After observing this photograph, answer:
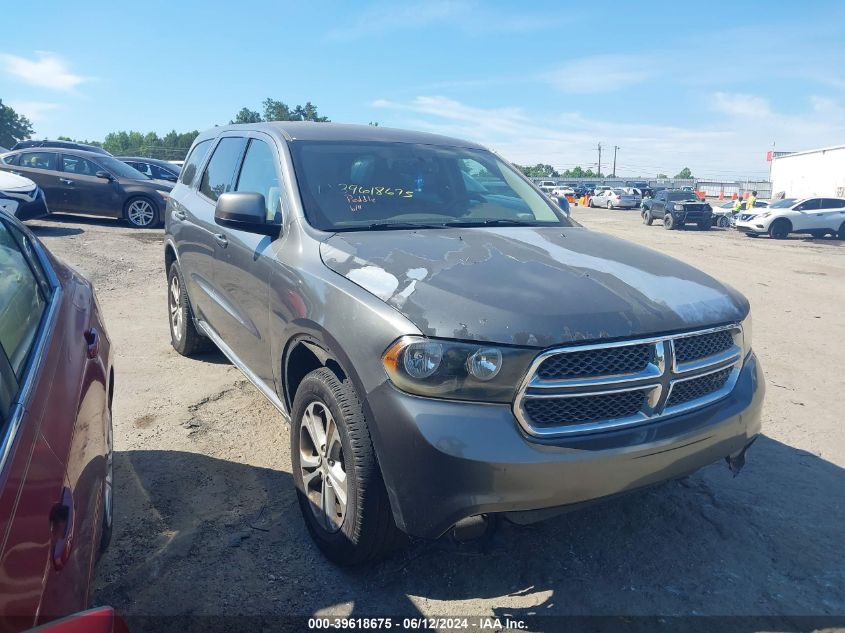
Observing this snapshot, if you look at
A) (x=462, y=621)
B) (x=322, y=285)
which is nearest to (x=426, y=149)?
(x=322, y=285)

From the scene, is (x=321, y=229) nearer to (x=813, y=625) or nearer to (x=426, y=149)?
(x=426, y=149)

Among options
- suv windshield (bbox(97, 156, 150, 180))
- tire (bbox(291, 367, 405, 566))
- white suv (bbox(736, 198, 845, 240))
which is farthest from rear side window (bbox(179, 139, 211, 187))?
white suv (bbox(736, 198, 845, 240))

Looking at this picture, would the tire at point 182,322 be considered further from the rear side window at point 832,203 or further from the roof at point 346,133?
the rear side window at point 832,203

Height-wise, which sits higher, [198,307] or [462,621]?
[198,307]

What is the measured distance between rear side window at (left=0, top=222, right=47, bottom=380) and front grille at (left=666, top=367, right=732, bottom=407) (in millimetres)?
2282

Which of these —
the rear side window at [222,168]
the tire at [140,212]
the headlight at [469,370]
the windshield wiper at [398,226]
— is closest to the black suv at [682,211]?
the tire at [140,212]

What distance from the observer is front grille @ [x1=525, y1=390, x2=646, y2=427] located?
230 cm

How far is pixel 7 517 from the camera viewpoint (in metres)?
1.41

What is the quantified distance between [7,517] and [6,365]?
0.57 m

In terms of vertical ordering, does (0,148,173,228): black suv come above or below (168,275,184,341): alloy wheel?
above

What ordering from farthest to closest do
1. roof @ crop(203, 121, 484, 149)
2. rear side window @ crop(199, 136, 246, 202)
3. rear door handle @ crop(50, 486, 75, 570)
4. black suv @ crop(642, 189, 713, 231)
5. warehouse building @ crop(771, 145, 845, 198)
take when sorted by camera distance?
1. warehouse building @ crop(771, 145, 845, 198)
2. black suv @ crop(642, 189, 713, 231)
3. rear side window @ crop(199, 136, 246, 202)
4. roof @ crop(203, 121, 484, 149)
5. rear door handle @ crop(50, 486, 75, 570)

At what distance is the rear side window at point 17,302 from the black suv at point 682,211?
91.0ft

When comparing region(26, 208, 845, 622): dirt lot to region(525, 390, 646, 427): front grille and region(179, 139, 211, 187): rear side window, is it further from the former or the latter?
region(179, 139, 211, 187): rear side window

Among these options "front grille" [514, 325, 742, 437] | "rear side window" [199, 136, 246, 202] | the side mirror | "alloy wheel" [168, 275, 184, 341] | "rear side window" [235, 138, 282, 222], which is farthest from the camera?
"alloy wheel" [168, 275, 184, 341]
